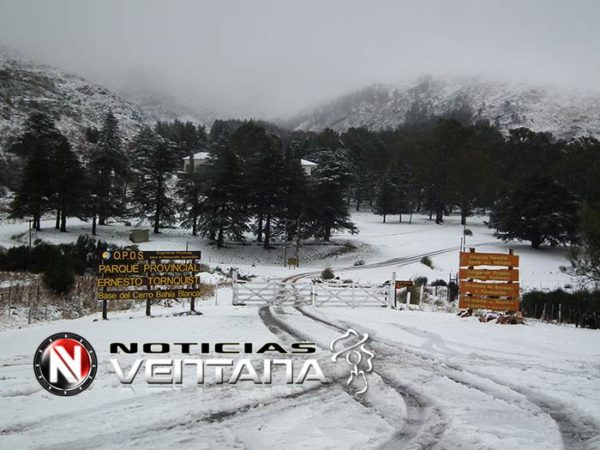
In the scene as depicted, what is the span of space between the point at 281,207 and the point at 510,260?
36.5 metres

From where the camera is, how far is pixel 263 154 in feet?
181

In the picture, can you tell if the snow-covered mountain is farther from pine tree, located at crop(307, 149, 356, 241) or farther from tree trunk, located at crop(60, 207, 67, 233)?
pine tree, located at crop(307, 149, 356, 241)

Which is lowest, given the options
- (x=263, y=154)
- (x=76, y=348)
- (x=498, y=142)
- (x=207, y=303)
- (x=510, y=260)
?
(x=207, y=303)

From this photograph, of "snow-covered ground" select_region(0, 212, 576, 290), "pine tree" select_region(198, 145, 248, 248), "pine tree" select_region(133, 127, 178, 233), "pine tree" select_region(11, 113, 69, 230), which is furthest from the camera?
"pine tree" select_region(133, 127, 178, 233)

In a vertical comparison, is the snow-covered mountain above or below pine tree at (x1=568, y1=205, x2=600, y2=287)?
above

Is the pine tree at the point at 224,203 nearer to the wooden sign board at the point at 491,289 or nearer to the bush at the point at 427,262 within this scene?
the bush at the point at 427,262

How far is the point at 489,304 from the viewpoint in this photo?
62.6ft

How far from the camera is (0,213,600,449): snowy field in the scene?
6.51m

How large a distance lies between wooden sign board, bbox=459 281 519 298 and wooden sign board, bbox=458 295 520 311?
0.82ft

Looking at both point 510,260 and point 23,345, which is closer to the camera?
point 23,345

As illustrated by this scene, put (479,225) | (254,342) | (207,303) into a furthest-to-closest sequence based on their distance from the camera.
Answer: (479,225), (207,303), (254,342)

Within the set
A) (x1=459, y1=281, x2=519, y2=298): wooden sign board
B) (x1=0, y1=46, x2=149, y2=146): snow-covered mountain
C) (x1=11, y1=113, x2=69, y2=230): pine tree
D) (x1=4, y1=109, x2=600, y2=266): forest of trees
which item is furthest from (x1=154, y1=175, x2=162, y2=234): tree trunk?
(x1=0, y1=46, x2=149, y2=146): snow-covered mountain

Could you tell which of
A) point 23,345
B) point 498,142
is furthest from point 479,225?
point 23,345

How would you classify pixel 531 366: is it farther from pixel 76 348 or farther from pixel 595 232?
pixel 595 232
